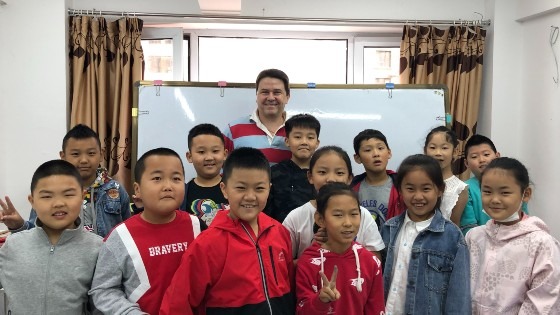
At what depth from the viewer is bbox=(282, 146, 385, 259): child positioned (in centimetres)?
192

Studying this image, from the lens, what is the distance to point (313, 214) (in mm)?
1931

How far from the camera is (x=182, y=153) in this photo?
11.0 ft

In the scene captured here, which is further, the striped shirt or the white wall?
the white wall

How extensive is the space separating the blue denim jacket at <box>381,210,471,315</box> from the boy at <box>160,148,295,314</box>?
0.50m

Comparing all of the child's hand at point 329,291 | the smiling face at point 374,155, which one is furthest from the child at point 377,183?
the child's hand at point 329,291

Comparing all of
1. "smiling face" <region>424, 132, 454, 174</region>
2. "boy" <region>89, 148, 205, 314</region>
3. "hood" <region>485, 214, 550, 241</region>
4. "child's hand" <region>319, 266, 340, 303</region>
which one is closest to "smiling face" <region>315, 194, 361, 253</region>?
"child's hand" <region>319, 266, 340, 303</region>

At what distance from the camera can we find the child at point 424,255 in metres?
1.79

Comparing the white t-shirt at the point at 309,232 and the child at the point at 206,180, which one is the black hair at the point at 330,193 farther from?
the child at the point at 206,180

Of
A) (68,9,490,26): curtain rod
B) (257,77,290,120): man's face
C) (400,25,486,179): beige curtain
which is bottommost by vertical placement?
(257,77,290,120): man's face

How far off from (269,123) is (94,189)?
3.39ft

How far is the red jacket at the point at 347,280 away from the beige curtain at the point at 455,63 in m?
2.42

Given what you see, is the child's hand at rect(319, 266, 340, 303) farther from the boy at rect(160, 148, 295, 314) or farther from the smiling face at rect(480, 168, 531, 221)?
the smiling face at rect(480, 168, 531, 221)

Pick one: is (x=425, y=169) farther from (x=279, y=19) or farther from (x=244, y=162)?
(x=279, y=19)

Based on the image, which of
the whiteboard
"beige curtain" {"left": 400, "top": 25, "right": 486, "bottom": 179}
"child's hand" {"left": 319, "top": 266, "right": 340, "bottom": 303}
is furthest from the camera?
"beige curtain" {"left": 400, "top": 25, "right": 486, "bottom": 179}
